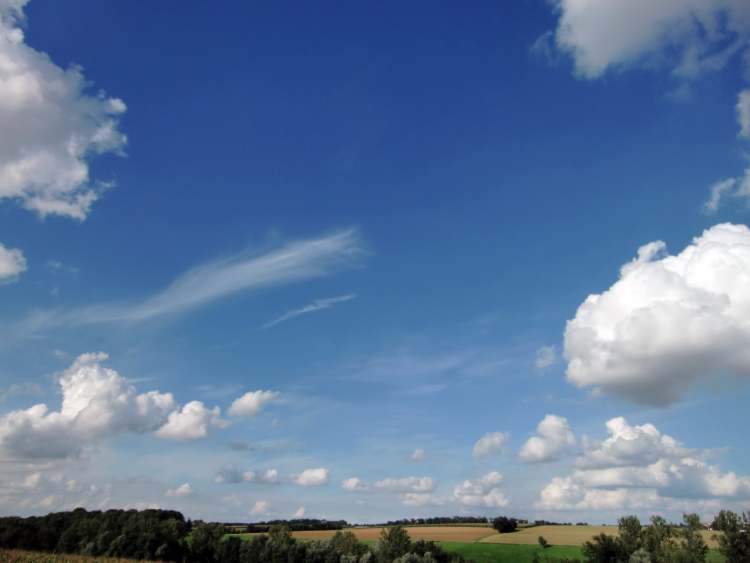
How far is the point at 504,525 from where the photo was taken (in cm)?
15688

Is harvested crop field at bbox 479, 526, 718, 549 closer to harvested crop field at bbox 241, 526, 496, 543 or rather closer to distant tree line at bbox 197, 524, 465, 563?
harvested crop field at bbox 241, 526, 496, 543

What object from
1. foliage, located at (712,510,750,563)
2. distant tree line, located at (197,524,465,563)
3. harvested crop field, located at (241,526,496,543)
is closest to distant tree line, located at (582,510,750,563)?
foliage, located at (712,510,750,563)

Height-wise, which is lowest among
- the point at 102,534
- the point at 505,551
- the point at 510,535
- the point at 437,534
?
the point at 505,551

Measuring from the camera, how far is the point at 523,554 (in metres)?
120

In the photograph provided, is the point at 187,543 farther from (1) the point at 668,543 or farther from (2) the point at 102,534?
(1) the point at 668,543

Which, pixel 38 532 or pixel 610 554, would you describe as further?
pixel 38 532

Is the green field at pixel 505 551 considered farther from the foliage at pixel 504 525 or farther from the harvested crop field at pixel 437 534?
the foliage at pixel 504 525

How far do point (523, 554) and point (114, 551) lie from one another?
8004cm

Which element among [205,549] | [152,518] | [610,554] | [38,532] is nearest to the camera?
[610,554]

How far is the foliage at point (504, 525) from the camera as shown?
156625 mm

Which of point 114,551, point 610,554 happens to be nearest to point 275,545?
point 114,551

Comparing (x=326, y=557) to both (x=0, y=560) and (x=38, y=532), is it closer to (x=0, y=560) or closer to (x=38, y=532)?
(x=0, y=560)

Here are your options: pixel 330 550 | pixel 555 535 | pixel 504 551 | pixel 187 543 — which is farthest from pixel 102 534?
pixel 555 535

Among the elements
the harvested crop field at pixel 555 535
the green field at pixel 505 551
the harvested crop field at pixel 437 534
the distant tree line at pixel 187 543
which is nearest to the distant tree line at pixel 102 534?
the distant tree line at pixel 187 543
